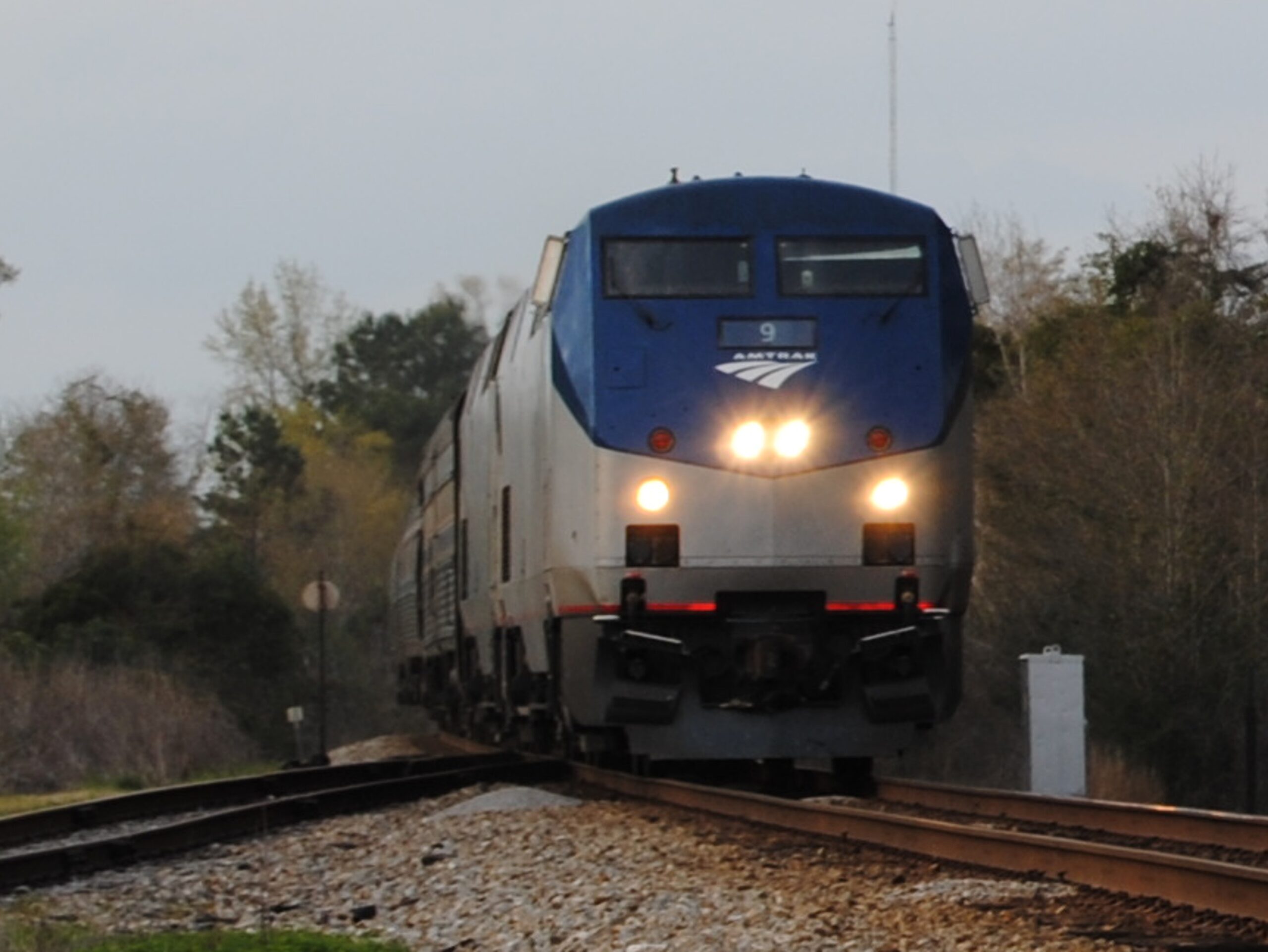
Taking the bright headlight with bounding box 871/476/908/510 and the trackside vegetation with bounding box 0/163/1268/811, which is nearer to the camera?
the bright headlight with bounding box 871/476/908/510

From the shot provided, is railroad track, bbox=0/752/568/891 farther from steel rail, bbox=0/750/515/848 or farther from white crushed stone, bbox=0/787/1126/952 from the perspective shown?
white crushed stone, bbox=0/787/1126/952

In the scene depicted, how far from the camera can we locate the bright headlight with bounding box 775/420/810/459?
13.6 meters

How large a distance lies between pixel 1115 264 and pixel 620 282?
3098 centimetres

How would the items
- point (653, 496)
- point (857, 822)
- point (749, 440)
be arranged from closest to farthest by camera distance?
point (857, 822) → point (653, 496) → point (749, 440)

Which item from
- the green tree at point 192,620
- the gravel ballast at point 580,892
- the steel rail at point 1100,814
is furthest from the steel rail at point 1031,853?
the green tree at point 192,620

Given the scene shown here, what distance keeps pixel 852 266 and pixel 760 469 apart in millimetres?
1590

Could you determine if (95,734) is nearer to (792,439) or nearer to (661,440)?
(661,440)

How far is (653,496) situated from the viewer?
44.2ft

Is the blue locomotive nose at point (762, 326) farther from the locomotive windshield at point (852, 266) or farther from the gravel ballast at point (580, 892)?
the gravel ballast at point (580, 892)

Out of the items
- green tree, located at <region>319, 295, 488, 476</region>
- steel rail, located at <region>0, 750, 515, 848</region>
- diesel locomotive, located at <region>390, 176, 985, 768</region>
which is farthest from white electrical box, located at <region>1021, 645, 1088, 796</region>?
green tree, located at <region>319, 295, 488, 476</region>

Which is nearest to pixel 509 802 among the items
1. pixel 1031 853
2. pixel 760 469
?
pixel 760 469

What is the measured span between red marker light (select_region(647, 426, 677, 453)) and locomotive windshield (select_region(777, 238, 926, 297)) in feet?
4.09

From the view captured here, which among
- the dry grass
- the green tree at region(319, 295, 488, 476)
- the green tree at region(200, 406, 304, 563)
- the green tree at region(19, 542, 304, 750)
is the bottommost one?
the dry grass

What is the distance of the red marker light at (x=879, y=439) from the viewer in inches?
539
